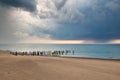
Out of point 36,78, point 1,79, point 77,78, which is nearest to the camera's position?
point 1,79

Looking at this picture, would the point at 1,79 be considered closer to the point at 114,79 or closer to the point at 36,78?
the point at 36,78

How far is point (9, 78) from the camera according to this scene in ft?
27.8

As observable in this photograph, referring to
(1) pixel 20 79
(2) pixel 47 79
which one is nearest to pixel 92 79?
(2) pixel 47 79

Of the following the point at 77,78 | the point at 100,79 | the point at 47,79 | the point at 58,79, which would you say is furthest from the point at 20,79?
the point at 100,79

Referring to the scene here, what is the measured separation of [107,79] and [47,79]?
4203 millimetres

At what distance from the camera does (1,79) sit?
8.18 meters

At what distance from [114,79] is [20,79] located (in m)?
6.51

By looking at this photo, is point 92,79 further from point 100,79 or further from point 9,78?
point 9,78

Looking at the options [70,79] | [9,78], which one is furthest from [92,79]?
[9,78]

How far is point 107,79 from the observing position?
954cm

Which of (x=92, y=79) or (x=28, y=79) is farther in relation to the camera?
(x=92, y=79)

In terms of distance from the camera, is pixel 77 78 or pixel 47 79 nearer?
pixel 47 79

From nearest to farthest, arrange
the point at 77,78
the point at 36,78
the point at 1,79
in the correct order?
the point at 1,79, the point at 36,78, the point at 77,78

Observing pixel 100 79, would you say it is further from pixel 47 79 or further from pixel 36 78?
pixel 36 78
